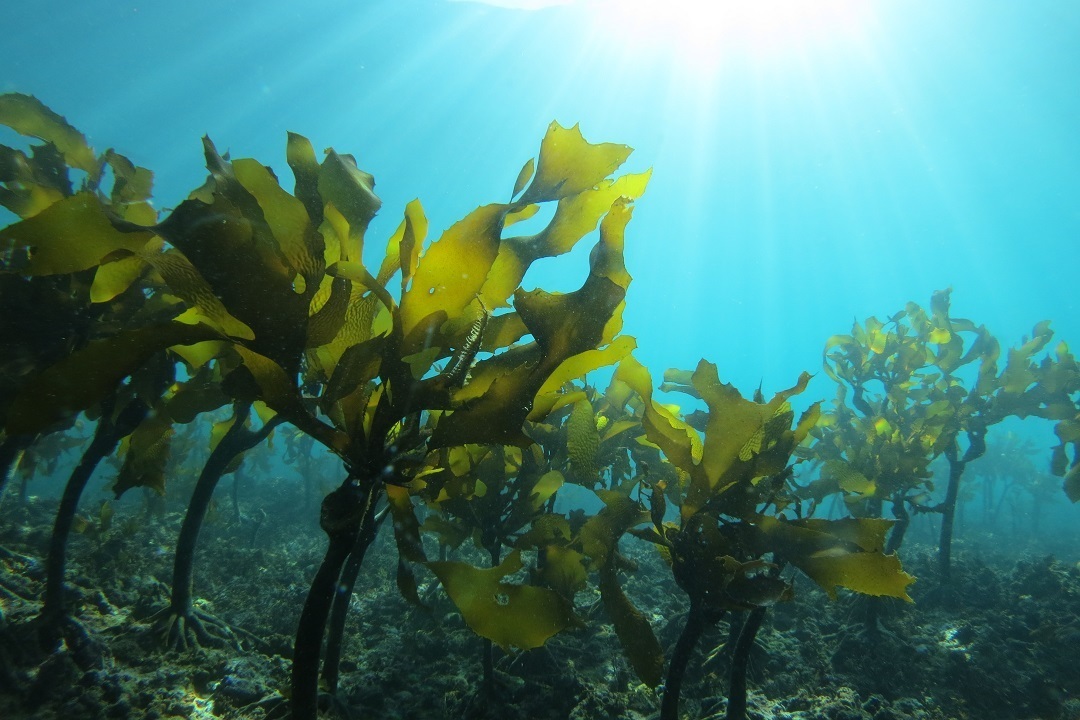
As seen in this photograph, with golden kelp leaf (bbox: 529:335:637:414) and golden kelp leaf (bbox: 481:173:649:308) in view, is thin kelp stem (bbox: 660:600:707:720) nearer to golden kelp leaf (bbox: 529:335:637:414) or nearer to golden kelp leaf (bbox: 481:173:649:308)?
golden kelp leaf (bbox: 529:335:637:414)

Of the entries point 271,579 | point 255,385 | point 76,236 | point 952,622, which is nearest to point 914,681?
point 952,622

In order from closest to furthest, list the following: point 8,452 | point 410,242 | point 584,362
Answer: point 410,242 → point 584,362 → point 8,452

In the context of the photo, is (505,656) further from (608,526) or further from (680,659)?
(608,526)

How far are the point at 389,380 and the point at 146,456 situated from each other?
1504 mm

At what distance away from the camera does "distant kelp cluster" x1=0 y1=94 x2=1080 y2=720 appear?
1.05m

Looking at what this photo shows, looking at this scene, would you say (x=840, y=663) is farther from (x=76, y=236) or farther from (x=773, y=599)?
(x=76, y=236)

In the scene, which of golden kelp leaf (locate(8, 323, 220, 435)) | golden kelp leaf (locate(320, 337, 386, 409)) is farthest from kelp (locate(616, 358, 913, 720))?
golden kelp leaf (locate(8, 323, 220, 435))

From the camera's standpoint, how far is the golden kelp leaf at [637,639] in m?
1.41

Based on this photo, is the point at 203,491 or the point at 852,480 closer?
the point at 203,491

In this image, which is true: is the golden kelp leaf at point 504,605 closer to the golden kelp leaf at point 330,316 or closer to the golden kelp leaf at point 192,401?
the golden kelp leaf at point 330,316

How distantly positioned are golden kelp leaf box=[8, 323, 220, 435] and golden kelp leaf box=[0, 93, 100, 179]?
6.56ft

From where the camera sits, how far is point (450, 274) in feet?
3.83

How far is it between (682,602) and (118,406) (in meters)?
4.34

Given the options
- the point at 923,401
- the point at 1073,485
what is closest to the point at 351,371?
the point at 1073,485
